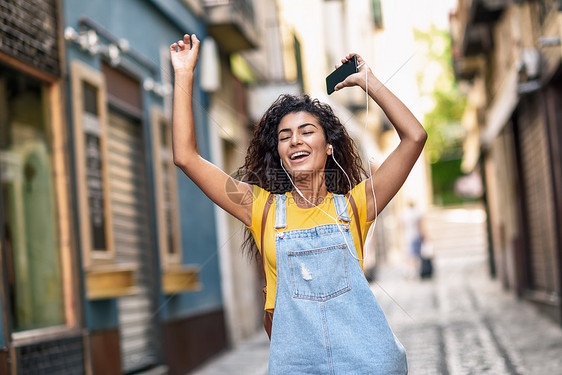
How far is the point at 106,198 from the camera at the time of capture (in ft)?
23.7

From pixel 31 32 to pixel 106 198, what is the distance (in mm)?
1604

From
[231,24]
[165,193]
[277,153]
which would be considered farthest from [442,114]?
[277,153]

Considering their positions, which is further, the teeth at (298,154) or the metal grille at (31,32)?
the metal grille at (31,32)

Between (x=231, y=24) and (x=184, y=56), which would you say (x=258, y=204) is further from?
(x=231, y=24)

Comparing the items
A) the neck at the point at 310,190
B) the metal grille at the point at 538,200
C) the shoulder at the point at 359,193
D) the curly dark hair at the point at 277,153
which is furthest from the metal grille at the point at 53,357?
the metal grille at the point at 538,200

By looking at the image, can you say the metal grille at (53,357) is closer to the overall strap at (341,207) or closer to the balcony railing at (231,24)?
the overall strap at (341,207)

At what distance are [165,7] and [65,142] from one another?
3.45m

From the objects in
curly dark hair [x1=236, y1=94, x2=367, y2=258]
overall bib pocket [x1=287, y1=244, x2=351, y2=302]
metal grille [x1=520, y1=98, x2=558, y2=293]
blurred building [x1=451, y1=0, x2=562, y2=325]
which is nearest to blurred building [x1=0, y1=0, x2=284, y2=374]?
curly dark hair [x1=236, y1=94, x2=367, y2=258]

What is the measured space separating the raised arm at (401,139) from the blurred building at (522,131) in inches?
254

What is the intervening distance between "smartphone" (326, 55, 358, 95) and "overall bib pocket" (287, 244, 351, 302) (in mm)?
577

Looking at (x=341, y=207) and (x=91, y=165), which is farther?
(x=91, y=165)

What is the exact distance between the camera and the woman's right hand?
2.95 meters

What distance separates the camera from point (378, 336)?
278cm

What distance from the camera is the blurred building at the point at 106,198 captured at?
6211 millimetres
